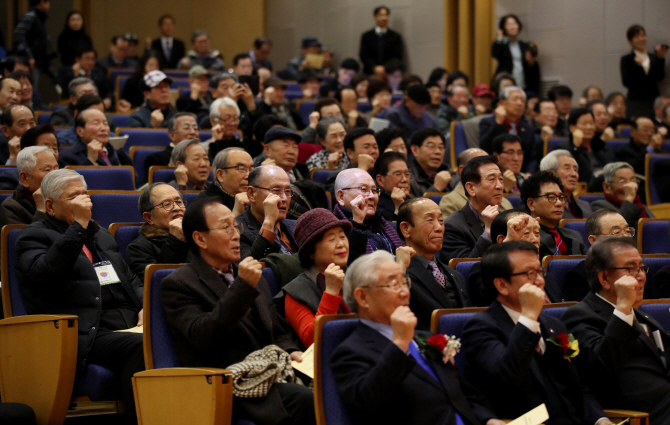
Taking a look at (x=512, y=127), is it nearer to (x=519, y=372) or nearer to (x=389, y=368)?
(x=519, y=372)

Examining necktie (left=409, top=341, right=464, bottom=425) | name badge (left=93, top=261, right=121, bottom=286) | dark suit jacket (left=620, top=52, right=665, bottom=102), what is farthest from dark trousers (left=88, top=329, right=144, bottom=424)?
dark suit jacket (left=620, top=52, right=665, bottom=102)

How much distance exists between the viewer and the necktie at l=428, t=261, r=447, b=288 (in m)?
2.82

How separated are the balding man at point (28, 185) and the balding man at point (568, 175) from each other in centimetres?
250

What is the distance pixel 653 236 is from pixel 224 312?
2.38m

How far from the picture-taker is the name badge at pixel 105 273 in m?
2.94

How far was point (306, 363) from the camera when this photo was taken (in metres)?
2.36

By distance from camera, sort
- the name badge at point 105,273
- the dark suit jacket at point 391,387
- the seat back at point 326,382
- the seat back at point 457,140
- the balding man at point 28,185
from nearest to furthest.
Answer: the dark suit jacket at point 391,387, the seat back at point 326,382, the name badge at point 105,273, the balding man at point 28,185, the seat back at point 457,140

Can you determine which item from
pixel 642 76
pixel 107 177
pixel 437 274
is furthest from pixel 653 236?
pixel 642 76

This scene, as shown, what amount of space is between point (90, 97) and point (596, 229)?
→ 3152 millimetres

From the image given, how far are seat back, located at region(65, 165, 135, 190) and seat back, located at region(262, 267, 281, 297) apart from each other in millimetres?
1514

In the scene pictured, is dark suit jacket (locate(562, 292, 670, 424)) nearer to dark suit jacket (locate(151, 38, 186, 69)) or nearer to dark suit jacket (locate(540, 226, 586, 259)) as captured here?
dark suit jacket (locate(540, 226, 586, 259))

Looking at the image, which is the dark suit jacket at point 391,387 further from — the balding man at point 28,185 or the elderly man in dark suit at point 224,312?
the balding man at point 28,185

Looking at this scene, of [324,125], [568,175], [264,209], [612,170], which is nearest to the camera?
[264,209]

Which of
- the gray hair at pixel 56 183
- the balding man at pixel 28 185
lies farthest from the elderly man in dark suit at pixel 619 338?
the balding man at pixel 28 185
